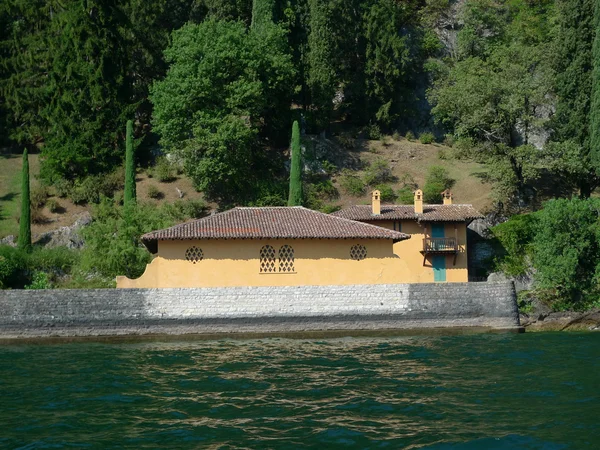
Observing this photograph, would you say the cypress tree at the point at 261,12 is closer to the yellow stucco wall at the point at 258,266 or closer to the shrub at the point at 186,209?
the shrub at the point at 186,209

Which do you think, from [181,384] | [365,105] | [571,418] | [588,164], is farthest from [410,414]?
[365,105]

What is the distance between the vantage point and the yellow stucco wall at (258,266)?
33.2 metres

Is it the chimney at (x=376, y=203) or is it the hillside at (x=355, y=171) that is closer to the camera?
the chimney at (x=376, y=203)

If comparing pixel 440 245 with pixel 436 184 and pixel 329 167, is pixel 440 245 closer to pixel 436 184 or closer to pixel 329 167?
pixel 436 184

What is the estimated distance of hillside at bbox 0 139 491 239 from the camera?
47.8 metres

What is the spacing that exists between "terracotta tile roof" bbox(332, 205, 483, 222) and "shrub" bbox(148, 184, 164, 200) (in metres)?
14.3

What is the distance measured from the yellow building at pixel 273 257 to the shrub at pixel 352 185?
16302mm

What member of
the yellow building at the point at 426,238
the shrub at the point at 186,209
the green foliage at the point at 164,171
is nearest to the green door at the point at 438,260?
the yellow building at the point at 426,238

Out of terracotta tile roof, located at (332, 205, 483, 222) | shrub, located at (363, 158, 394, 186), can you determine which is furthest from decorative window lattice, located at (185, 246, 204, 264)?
shrub, located at (363, 158, 394, 186)

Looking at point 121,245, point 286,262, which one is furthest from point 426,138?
point 121,245

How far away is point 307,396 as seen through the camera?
18812 mm

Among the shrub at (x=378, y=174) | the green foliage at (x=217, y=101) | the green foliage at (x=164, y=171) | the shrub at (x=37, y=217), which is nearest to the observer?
the green foliage at (x=217, y=101)

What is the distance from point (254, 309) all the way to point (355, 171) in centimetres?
2323

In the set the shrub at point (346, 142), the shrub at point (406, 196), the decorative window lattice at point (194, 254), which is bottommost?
the decorative window lattice at point (194, 254)
